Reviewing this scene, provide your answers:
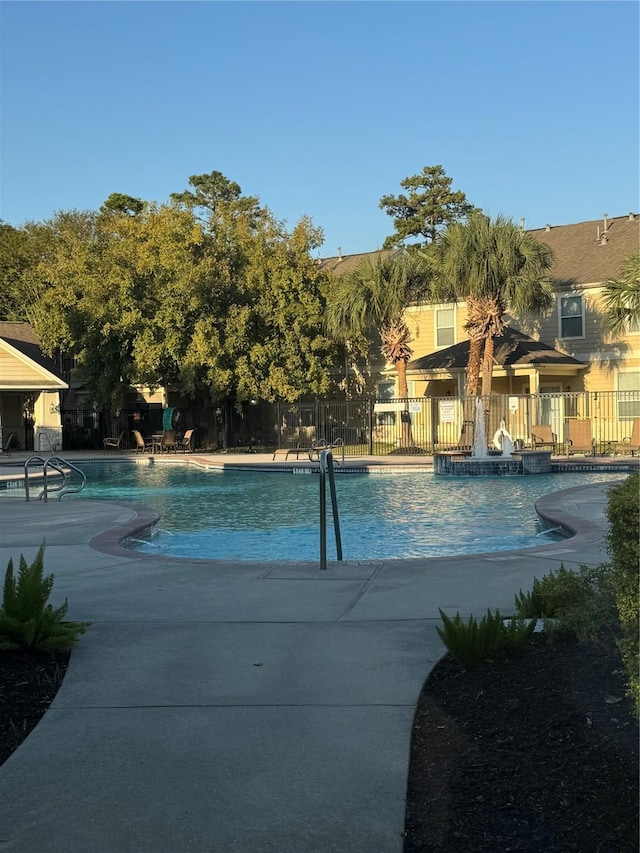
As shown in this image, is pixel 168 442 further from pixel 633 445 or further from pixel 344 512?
pixel 344 512

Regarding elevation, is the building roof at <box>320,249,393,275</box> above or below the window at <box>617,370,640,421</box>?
above

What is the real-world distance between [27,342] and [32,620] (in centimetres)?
3464

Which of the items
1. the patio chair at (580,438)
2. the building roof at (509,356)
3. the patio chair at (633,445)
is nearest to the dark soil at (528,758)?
the patio chair at (633,445)

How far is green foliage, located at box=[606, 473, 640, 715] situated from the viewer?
3129mm

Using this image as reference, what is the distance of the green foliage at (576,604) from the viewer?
4.29 meters

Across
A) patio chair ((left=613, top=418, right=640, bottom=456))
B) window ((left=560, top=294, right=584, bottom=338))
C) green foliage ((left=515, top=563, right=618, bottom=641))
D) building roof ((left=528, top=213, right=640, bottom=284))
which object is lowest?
green foliage ((left=515, top=563, right=618, bottom=641))

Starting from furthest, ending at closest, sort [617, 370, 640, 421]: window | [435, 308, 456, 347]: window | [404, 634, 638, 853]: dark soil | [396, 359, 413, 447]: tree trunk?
[435, 308, 456, 347]: window → [396, 359, 413, 447]: tree trunk → [617, 370, 640, 421]: window → [404, 634, 638, 853]: dark soil

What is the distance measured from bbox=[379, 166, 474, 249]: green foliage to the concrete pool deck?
4134 centimetres

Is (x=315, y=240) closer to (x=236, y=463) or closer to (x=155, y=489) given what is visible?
(x=236, y=463)

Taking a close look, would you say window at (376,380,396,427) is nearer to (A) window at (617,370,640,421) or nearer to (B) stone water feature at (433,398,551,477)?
(A) window at (617,370,640,421)

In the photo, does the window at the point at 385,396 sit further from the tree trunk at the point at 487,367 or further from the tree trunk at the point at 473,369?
the tree trunk at the point at 487,367

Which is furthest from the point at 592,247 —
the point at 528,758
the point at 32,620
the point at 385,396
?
the point at 528,758

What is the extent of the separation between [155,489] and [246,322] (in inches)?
482

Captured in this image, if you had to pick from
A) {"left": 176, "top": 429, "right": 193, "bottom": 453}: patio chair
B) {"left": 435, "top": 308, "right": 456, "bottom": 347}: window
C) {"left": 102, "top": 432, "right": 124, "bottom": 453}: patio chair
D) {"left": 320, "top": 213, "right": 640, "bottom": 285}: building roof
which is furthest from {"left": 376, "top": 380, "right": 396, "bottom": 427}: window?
{"left": 102, "top": 432, "right": 124, "bottom": 453}: patio chair
